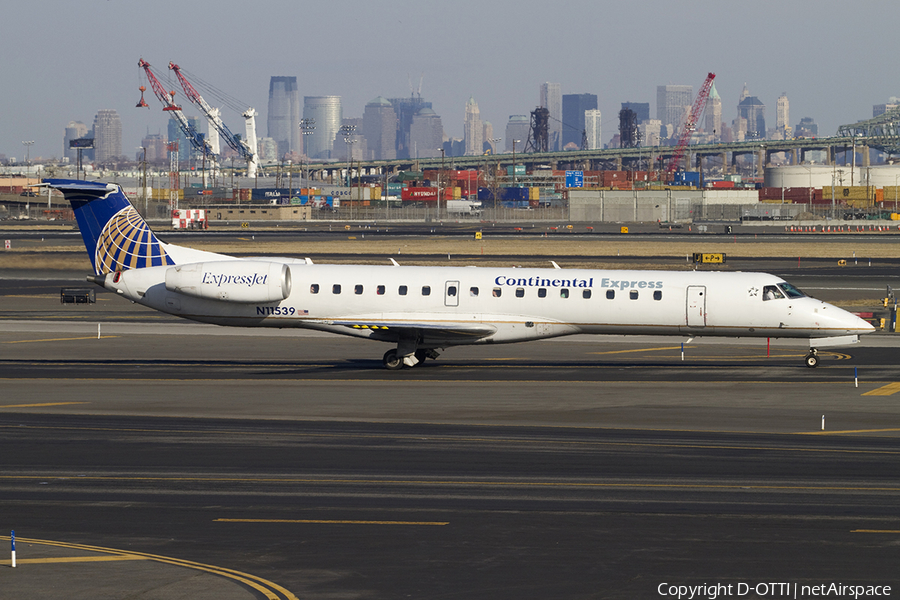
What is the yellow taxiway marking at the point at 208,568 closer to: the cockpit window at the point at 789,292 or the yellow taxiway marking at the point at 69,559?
the yellow taxiway marking at the point at 69,559

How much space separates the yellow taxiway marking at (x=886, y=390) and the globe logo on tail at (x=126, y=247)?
2369cm

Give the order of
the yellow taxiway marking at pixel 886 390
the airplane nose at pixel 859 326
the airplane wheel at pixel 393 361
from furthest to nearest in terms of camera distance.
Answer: the airplane wheel at pixel 393 361, the airplane nose at pixel 859 326, the yellow taxiway marking at pixel 886 390

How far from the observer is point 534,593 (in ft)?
43.8

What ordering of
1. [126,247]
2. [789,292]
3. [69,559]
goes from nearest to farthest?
1. [69,559]
2. [789,292]
3. [126,247]

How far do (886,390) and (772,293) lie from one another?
531cm

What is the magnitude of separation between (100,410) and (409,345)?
440 inches

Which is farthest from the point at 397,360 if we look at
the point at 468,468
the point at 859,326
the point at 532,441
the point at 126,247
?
the point at 859,326

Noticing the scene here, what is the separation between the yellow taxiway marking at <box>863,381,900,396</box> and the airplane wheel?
14.8 meters

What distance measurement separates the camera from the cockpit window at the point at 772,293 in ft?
113

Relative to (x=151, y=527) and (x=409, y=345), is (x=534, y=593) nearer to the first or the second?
(x=151, y=527)

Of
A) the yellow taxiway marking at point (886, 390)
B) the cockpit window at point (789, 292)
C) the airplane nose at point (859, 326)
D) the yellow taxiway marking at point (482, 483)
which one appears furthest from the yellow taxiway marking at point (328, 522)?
the airplane nose at point (859, 326)

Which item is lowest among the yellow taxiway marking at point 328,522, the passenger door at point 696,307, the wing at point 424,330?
the yellow taxiway marking at point 328,522

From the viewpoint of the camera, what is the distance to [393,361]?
35.2 metres

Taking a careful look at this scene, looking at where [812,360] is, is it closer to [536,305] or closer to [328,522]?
[536,305]
